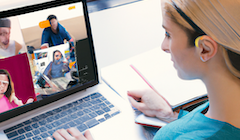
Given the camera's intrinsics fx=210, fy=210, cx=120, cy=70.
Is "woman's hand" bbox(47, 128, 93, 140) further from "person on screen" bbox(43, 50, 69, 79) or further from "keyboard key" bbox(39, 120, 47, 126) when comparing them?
"person on screen" bbox(43, 50, 69, 79)

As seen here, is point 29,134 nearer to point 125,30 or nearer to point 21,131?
point 21,131

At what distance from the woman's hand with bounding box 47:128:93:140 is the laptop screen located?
15 centimetres

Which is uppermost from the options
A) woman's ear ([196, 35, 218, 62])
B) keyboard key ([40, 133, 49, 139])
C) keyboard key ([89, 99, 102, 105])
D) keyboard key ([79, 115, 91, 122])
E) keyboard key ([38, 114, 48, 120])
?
woman's ear ([196, 35, 218, 62])

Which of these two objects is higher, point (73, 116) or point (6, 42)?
point (6, 42)

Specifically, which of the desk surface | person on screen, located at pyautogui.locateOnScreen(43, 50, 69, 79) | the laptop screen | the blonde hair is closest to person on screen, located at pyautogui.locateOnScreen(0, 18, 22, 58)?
the laptop screen

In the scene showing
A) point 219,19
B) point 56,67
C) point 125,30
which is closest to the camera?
point 219,19

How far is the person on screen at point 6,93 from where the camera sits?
0.61 meters

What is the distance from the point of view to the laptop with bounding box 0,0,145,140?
0.61 metres

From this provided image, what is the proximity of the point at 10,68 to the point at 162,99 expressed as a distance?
1.54 feet

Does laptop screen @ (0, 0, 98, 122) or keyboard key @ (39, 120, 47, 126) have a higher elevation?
laptop screen @ (0, 0, 98, 122)

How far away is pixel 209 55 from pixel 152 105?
28 cm

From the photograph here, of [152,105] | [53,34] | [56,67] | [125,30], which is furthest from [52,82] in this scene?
[125,30]

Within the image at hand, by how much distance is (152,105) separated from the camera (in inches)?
25.9

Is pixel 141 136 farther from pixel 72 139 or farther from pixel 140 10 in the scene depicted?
pixel 140 10
